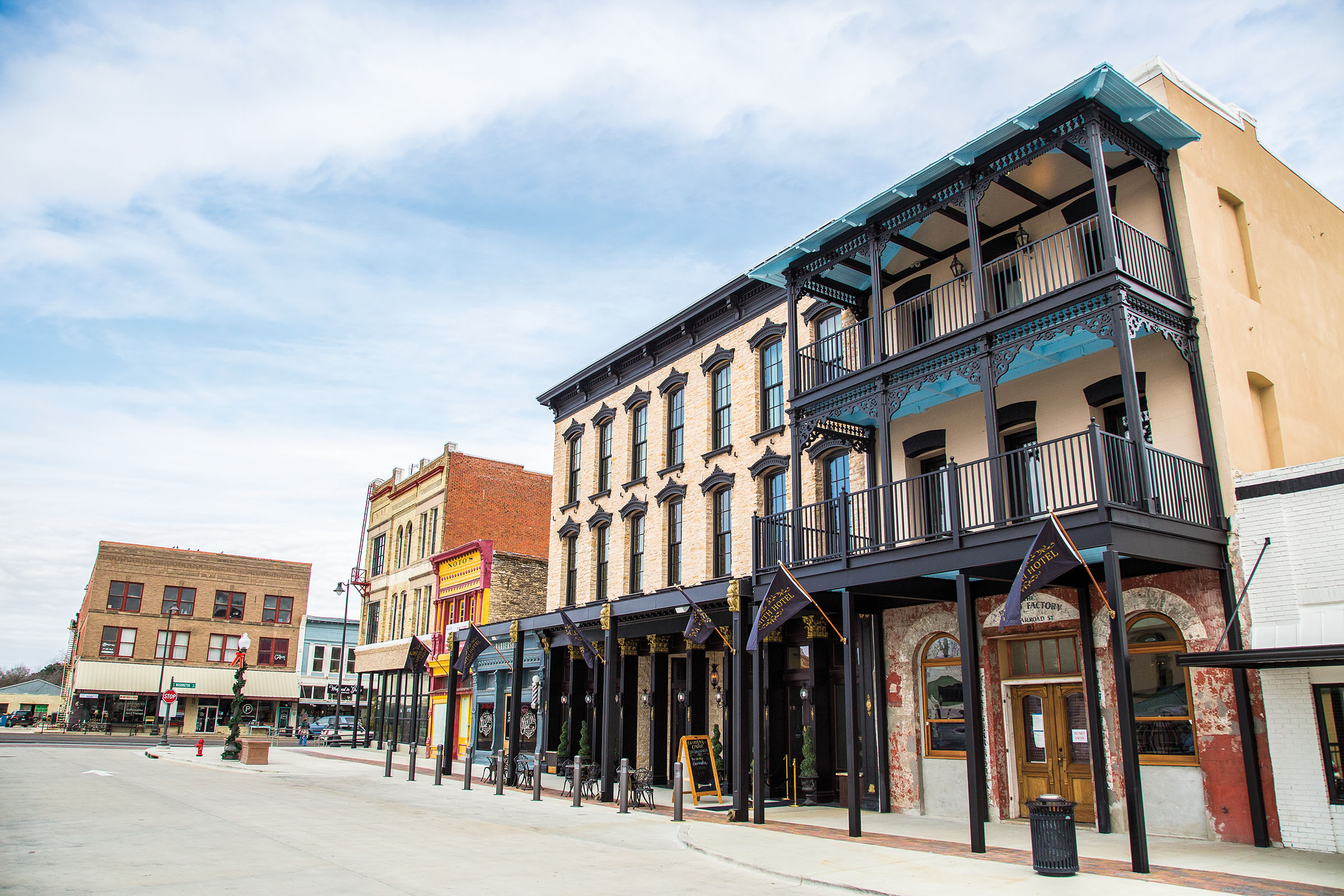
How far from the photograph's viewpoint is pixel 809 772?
1880 centimetres

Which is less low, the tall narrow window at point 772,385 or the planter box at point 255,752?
the tall narrow window at point 772,385

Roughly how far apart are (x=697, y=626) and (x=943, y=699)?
16.4 ft

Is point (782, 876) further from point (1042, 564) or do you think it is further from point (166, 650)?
point (166, 650)

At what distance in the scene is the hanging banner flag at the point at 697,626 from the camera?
18.7 metres

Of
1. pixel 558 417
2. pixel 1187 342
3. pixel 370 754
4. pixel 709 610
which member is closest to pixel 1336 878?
pixel 1187 342

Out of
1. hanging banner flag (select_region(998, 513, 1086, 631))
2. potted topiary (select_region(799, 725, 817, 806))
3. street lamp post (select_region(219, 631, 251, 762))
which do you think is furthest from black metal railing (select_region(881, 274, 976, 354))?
street lamp post (select_region(219, 631, 251, 762))

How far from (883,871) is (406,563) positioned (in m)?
33.1

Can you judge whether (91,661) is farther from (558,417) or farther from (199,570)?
(558,417)

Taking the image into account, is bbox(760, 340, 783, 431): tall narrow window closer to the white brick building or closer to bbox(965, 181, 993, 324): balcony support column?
bbox(965, 181, 993, 324): balcony support column

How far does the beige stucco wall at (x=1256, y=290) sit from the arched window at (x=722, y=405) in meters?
10.9

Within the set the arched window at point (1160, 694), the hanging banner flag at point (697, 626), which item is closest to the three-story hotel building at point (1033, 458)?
the arched window at point (1160, 694)

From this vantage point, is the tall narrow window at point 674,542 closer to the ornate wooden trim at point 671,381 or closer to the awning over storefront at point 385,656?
the ornate wooden trim at point 671,381

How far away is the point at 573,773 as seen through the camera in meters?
18.6

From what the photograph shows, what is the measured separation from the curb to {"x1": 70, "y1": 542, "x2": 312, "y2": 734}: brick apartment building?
5340cm
